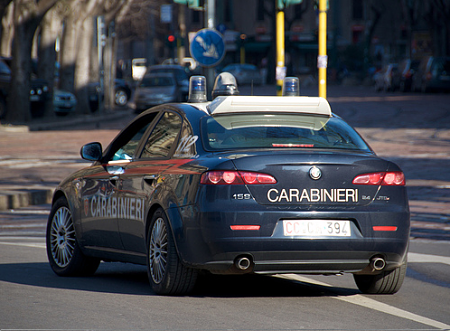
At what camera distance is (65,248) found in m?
7.78

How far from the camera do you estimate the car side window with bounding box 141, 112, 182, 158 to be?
6.82 meters

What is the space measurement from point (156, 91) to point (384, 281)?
30.1 m

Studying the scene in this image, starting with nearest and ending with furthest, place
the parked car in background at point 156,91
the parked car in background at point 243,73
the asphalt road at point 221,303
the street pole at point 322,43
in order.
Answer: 1. the asphalt road at point 221,303
2. the street pole at point 322,43
3. the parked car in background at point 156,91
4. the parked car in background at point 243,73

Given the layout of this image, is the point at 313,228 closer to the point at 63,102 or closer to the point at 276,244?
the point at 276,244

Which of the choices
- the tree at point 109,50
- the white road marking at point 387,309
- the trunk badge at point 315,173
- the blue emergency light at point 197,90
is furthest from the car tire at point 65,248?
the tree at point 109,50

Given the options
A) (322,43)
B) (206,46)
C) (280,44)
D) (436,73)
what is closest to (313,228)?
(322,43)

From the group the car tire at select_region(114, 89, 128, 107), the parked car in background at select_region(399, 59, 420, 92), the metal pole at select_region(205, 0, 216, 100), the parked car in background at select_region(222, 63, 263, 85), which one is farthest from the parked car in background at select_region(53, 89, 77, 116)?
the parked car in background at select_region(222, 63, 263, 85)

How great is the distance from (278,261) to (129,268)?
2.61 meters

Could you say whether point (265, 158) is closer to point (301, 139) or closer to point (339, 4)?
point (301, 139)

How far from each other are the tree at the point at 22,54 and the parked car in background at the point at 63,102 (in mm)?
4403

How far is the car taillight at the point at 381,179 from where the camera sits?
616 cm

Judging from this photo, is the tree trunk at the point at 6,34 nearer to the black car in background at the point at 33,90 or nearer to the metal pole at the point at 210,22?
the black car in background at the point at 33,90

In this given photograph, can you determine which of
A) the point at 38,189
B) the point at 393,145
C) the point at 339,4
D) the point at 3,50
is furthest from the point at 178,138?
the point at 339,4

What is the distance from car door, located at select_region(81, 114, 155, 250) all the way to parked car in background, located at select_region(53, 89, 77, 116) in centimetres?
2765
